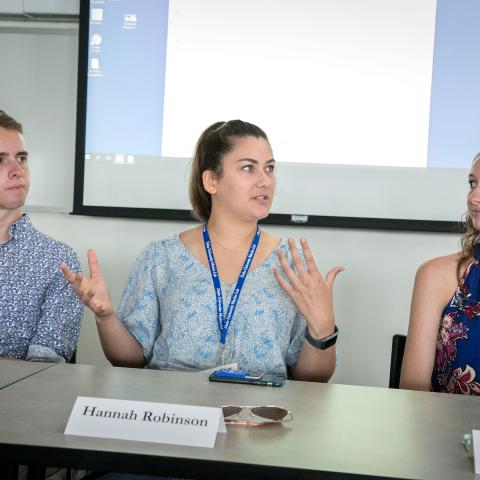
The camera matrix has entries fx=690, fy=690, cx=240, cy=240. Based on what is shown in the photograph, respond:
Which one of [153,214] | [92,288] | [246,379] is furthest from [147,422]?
[153,214]

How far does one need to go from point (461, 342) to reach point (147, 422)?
0.97 meters

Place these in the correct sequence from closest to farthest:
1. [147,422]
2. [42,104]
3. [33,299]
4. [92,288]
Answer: [147,422], [92,288], [33,299], [42,104]

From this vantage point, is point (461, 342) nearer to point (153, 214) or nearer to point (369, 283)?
point (369, 283)

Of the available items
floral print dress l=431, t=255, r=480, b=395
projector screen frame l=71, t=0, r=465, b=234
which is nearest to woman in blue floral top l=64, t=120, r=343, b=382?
floral print dress l=431, t=255, r=480, b=395

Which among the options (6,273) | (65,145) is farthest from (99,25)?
(6,273)

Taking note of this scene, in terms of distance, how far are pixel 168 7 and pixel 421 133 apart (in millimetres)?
1215

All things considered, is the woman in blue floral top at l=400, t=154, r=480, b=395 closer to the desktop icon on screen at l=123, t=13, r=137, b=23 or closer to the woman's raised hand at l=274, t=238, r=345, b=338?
the woman's raised hand at l=274, t=238, r=345, b=338

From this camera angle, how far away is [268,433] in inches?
46.9

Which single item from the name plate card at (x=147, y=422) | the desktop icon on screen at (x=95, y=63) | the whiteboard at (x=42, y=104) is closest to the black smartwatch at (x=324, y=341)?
the name plate card at (x=147, y=422)

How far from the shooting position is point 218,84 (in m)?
3.00

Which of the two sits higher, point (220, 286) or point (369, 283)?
point (220, 286)

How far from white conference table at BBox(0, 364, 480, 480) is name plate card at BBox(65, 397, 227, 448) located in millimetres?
20

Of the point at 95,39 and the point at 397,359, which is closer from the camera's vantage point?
the point at 397,359

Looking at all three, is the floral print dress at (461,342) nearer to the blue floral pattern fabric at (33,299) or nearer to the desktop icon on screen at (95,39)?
the blue floral pattern fabric at (33,299)
